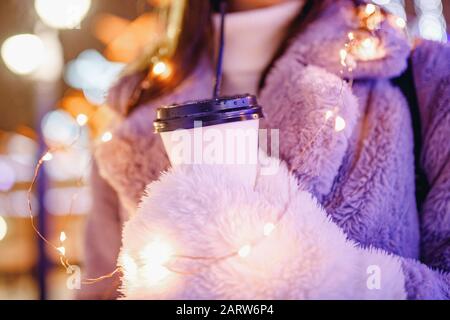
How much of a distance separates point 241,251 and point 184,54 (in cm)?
60

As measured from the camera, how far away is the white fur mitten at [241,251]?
530 mm

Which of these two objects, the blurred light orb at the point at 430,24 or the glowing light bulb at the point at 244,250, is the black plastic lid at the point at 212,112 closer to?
the glowing light bulb at the point at 244,250

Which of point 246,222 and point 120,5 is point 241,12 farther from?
point 120,5

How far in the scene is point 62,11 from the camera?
2.50 metres

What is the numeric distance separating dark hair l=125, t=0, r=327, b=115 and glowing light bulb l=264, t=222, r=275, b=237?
0.52 m

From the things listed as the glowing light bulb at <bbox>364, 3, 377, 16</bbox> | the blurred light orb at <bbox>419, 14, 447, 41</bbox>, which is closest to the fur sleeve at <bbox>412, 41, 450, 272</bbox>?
the glowing light bulb at <bbox>364, 3, 377, 16</bbox>

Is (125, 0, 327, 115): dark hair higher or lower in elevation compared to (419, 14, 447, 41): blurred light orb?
lower

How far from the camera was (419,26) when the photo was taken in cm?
330

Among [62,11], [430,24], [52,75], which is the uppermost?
[430,24]

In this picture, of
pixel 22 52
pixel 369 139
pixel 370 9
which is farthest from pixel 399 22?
pixel 22 52

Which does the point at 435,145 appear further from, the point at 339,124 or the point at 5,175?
the point at 5,175

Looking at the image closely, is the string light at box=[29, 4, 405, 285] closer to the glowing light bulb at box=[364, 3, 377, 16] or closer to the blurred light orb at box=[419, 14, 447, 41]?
the glowing light bulb at box=[364, 3, 377, 16]

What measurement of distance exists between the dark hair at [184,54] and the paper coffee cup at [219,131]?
41 cm

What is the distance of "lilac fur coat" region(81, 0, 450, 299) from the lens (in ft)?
2.36
